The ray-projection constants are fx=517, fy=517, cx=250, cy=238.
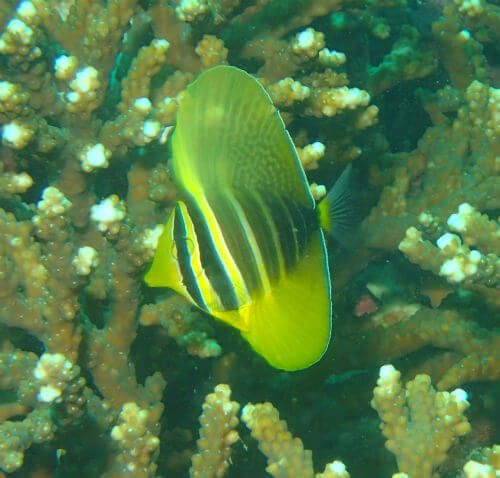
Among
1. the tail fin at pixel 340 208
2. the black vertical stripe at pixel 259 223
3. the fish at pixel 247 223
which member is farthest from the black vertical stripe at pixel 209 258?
the tail fin at pixel 340 208

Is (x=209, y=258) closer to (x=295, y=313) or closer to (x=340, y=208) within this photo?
(x=295, y=313)

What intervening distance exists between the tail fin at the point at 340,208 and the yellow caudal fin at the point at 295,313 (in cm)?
6

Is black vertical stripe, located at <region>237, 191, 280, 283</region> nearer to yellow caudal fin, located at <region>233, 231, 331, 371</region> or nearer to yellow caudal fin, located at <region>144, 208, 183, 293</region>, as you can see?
yellow caudal fin, located at <region>233, 231, 331, 371</region>

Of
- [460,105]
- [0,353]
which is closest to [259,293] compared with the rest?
[0,353]

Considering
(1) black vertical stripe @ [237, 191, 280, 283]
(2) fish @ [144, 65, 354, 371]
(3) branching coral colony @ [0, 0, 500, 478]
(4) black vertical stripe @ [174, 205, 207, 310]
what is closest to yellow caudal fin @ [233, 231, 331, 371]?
(2) fish @ [144, 65, 354, 371]

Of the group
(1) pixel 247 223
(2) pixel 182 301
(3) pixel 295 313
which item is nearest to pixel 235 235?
(1) pixel 247 223

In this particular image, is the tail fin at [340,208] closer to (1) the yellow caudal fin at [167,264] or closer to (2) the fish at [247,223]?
(2) the fish at [247,223]

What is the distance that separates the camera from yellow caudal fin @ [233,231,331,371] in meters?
1.64

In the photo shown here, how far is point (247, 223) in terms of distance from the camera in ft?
5.07

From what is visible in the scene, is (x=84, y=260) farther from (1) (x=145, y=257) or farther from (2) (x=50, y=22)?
(2) (x=50, y=22)

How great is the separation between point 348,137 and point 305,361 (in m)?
1.44

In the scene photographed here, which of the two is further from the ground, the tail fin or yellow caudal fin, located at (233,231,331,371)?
the tail fin

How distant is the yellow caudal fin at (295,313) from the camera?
1642 millimetres

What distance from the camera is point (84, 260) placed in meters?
1.82
